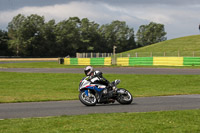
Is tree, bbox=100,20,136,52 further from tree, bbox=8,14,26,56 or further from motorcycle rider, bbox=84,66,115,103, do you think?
motorcycle rider, bbox=84,66,115,103

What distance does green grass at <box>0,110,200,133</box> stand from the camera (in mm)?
7602

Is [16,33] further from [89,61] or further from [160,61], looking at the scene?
[160,61]

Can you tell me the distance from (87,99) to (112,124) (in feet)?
A: 14.2

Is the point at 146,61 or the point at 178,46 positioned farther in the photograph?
the point at 178,46

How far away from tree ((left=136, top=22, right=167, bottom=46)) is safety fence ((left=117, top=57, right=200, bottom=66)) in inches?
4923

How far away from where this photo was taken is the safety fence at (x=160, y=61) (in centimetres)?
4447

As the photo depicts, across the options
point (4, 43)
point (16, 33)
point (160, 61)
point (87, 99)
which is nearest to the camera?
point (87, 99)

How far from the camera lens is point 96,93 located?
41.1 feet

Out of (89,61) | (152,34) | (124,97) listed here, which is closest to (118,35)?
(152,34)

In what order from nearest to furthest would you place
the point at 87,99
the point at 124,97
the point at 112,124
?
the point at 112,124 → the point at 87,99 → the point at 124,97

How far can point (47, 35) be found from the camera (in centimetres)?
11531

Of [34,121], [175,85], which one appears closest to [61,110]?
[34,121]

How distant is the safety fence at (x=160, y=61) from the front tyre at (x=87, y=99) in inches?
1327

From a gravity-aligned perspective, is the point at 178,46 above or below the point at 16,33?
below
